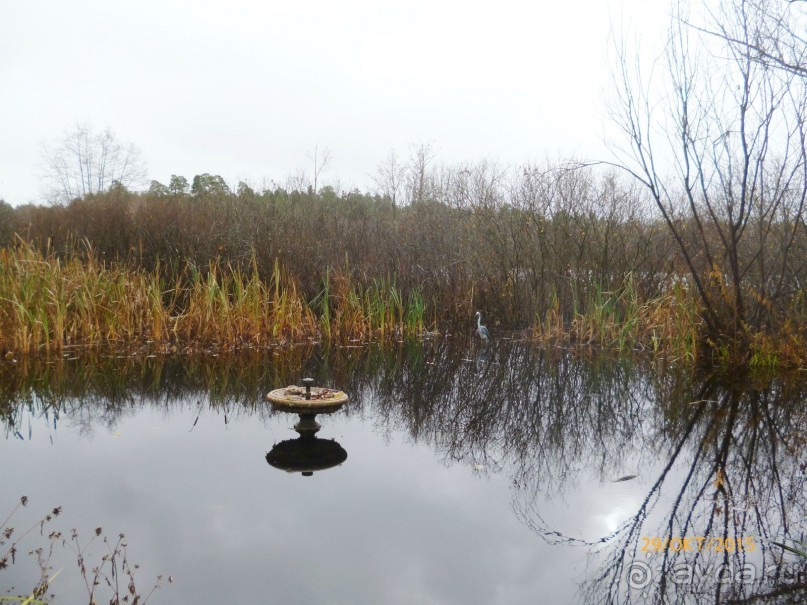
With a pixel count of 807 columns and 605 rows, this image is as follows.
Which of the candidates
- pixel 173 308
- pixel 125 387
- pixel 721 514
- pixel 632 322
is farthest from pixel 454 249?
pixel 721 514

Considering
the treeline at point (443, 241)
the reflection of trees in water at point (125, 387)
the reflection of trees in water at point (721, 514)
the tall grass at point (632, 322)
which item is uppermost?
the treeline at point (443, 241)

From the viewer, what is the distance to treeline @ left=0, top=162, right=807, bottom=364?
9.12 meters

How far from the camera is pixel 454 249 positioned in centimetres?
1073

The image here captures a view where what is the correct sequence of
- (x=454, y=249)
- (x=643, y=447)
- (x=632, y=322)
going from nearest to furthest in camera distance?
(x=643, y=447) → (x=632, y=322) → (x=454, y=249)

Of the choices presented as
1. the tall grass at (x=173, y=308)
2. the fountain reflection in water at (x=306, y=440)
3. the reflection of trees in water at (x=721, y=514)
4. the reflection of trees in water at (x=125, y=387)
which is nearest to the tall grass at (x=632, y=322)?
the reflection of trees in water at (x=721, y=514)

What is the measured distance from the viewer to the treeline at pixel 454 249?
29.9 feet

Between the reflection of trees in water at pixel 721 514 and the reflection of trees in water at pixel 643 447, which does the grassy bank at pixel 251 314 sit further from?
the reflection of trees in water at pixel 721 514

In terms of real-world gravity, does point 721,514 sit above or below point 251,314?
below

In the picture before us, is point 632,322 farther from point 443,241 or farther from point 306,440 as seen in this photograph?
point 306,440

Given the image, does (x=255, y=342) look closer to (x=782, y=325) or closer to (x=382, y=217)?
(x=382, y=217)

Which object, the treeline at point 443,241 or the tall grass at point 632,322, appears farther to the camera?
the treeline at point 443,241

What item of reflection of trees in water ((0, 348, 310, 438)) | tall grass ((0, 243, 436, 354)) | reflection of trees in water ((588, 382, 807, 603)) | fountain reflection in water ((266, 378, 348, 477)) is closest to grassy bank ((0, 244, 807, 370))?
tall grass ((0, 243, 436, 354))

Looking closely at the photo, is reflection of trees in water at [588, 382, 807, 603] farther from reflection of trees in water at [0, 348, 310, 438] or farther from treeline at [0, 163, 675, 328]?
treeline at [0, 163, 675, 328]

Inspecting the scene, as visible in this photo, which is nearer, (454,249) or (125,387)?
(125,387)
